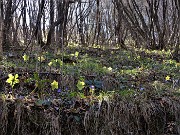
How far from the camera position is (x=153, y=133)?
4.49 meters

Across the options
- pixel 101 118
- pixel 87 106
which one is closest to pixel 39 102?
pixel 87 106

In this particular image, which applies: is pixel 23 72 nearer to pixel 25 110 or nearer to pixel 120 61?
pixel 25 110

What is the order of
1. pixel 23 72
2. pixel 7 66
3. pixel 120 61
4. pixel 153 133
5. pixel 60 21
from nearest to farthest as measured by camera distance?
pixel 153 133, pixel 23 72, pixel 7 66, pixel 120 61, pixel 60 21

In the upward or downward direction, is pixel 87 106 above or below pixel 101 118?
above

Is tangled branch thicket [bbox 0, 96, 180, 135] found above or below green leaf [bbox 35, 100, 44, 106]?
below

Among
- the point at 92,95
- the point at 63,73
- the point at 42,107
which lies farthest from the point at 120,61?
the point at 42,107

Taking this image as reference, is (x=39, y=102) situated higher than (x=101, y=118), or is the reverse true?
(x=39, y=102)

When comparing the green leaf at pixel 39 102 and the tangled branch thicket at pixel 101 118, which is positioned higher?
the green leaf at pixel 39 102

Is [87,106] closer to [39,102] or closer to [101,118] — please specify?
[101,118]

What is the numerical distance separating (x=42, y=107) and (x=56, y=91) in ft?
2.46

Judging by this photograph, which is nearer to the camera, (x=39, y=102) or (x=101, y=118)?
(x=39, y=102)

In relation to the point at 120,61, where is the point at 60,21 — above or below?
above

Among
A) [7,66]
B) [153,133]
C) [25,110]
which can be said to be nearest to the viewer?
[25,110]

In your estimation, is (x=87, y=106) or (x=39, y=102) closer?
Answer: (x=39, y=102)
